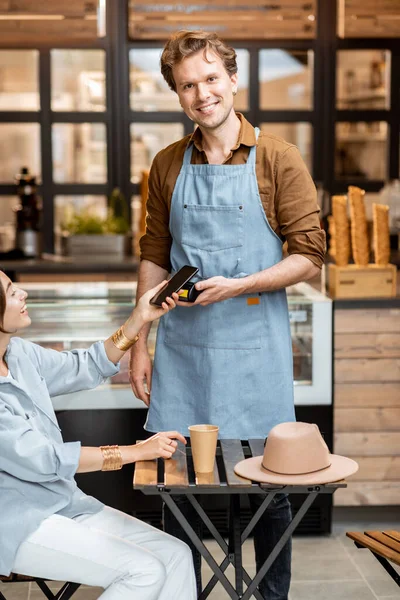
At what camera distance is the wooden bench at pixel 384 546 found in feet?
8.16

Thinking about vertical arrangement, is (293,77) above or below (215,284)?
above

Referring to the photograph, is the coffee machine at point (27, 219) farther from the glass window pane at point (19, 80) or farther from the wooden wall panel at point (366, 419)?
the wooden wall panel at point (366, 419)

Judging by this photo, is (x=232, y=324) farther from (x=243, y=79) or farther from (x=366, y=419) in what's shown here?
(x=243, y=79)

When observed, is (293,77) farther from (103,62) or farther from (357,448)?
(357,448)

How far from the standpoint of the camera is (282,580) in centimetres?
267

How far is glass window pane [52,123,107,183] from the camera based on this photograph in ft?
20.7

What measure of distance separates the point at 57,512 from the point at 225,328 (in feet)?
2.36

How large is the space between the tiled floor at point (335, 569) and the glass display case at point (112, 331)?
1.73ft

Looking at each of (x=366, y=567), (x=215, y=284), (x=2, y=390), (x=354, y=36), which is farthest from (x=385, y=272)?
(x=354, y=36)

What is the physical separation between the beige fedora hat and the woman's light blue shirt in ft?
1.38

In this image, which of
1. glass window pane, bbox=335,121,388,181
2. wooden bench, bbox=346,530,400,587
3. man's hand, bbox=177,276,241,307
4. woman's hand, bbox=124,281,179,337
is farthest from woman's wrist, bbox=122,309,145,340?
glass window pane, bbox=335,121,388,181

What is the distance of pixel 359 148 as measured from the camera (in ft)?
21.0

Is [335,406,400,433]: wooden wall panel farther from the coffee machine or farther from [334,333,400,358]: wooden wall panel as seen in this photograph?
the coffee machine

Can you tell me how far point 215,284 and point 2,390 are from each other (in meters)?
0.63
